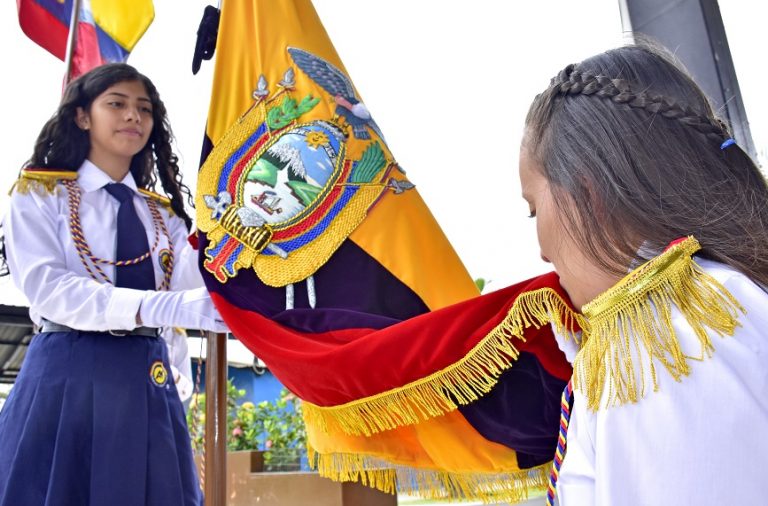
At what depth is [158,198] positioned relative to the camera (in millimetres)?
1742

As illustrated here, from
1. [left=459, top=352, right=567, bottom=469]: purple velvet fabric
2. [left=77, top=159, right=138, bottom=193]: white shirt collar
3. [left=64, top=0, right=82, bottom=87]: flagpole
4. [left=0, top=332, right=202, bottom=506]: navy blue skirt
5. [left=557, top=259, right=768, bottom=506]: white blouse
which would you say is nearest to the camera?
[left=557, top=259, right=768, bottom=506]: white blouse

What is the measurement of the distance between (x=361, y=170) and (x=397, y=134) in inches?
127

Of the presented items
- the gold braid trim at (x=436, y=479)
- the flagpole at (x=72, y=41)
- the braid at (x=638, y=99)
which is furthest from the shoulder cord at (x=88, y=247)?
the braid at (x=638, y=99)

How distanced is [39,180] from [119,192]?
160mm

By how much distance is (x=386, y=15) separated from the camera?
14.9ft

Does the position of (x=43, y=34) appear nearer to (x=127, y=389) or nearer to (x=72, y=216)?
(x=72, y=216)

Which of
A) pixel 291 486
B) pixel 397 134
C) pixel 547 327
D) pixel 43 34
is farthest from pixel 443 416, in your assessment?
pixel 397 134

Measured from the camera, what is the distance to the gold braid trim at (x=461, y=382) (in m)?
1.04

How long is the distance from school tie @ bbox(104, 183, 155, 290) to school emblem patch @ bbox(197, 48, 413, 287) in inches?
6.6

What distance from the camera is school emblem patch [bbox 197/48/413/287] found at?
4.77 feet

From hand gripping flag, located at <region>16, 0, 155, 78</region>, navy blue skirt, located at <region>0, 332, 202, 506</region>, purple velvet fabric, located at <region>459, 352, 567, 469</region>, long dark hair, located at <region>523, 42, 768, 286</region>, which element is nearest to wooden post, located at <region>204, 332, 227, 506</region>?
navy blue skirt, located at <region>0, 332, 202, 506</region>

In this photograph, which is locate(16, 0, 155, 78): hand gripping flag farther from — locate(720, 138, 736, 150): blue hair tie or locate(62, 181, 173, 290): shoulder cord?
locate(720, 138, 736, 150): blue hair tie

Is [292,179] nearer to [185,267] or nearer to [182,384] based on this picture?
[185,267]

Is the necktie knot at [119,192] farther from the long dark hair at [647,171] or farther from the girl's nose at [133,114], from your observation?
the long dark hair at [647,171]
